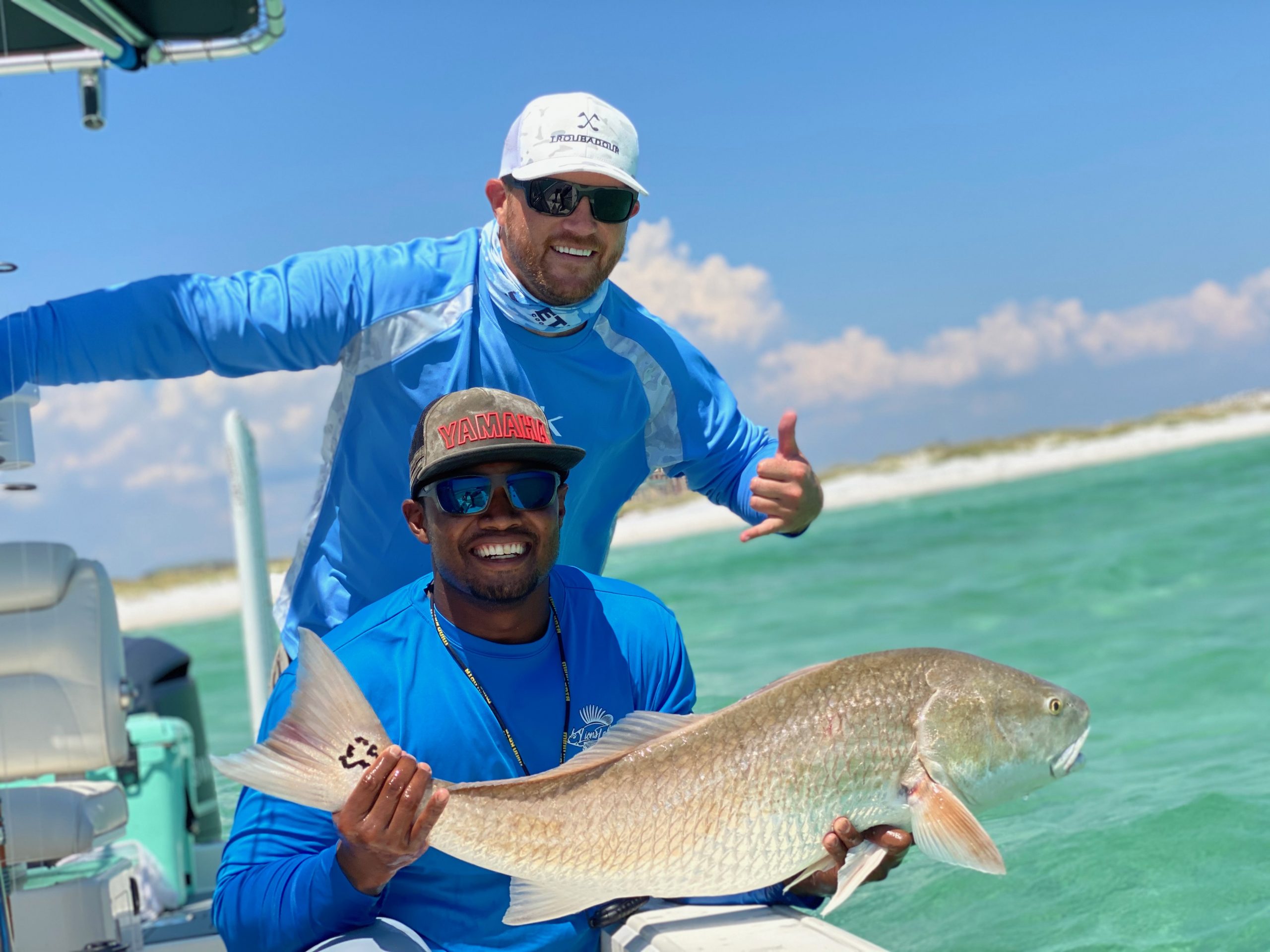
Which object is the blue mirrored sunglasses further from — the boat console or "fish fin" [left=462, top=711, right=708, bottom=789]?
the boat console

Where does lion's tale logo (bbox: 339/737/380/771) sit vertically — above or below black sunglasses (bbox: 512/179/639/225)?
below

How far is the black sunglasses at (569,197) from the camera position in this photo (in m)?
3.13

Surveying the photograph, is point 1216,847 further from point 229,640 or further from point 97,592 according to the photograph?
point 229,640

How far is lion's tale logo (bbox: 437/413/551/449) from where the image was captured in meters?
2.49

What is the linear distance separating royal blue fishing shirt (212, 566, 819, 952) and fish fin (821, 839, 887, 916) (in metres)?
0.45

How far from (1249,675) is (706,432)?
23.5ft

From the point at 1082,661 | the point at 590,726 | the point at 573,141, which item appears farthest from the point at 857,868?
the point at 1082,661

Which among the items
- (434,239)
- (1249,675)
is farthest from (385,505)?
(1249,675)

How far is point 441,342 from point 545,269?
1.18 feet

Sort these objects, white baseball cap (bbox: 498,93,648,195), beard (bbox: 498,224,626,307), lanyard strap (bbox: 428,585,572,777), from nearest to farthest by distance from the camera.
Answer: lanyard strap (bbox: 428,585,572,777) → white baseball cap (bbox: 498,93,648,195) → beard (bbox: 498,224,626,307)

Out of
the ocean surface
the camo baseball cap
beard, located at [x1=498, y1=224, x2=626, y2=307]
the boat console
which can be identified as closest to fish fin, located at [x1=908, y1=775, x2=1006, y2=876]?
the camo baseball cap

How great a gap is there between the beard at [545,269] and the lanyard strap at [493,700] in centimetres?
94

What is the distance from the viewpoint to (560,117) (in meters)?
3.13

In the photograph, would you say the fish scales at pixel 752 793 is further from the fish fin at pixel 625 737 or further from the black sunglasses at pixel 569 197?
the black sunglasses at pixel 569 197
